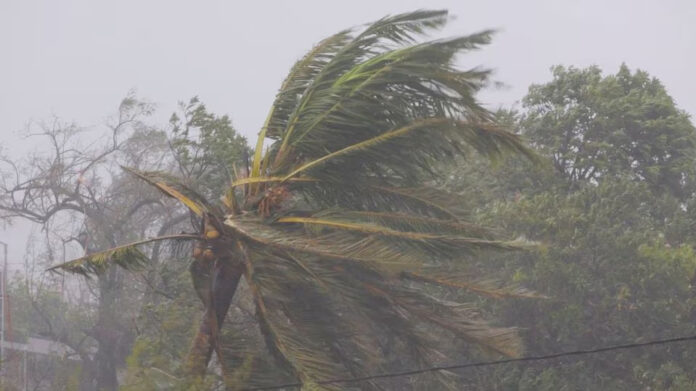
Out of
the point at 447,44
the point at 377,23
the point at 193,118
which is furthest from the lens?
the point at 193,118

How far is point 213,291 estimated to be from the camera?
36.2 ft

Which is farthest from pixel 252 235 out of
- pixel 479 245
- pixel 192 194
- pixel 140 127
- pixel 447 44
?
pixel 140 127

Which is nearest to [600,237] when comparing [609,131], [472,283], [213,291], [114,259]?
[609,131]

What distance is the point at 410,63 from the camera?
420 inches

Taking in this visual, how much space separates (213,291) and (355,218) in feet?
6.13

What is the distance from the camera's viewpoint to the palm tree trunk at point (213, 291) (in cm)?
1069

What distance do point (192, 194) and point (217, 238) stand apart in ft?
2.69

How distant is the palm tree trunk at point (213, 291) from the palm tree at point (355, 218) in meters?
0.02

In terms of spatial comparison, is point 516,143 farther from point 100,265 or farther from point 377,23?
point 100,265

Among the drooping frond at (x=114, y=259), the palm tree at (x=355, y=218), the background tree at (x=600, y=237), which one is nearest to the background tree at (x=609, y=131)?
the background tree at (x=600, y=237)

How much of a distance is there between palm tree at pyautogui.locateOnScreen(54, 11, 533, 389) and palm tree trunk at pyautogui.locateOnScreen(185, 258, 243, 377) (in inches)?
0.7

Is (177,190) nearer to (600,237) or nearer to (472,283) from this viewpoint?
(472,283)

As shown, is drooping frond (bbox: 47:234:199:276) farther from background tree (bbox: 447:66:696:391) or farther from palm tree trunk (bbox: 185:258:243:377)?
background tree (bbox: 447:66:696:391)

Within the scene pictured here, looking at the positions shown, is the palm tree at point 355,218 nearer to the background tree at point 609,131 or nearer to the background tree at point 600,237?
the background tree at point 600,237
